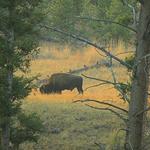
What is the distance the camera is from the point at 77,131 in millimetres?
22281

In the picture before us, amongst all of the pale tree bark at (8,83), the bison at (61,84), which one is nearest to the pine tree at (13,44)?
the pale tree bark at (8,83)

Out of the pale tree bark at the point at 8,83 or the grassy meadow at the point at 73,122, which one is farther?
the grassy meadow at the point at 73,122

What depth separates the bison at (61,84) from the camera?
31.8 metres

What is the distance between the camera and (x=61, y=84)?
32.4 meters

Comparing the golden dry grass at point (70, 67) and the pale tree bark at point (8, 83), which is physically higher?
the pale tree bark at point (8, 83)

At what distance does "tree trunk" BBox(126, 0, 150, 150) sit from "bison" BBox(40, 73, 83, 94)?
26056 millimetres

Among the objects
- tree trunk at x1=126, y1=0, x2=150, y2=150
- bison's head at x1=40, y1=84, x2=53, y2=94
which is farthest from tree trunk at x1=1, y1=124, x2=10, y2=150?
bison's head at x1=40, y1=84, x2=53, y2=94

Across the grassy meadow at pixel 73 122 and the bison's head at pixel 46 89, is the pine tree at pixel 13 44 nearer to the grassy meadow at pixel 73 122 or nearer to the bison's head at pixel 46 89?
the grassy meadow at pixel 73 122

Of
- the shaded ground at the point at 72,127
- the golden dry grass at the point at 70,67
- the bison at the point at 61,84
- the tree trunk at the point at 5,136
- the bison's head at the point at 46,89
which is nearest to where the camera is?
the tree trunk at the point at 5,136

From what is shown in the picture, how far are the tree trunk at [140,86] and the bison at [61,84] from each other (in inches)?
1026

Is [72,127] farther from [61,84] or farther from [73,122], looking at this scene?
[61,84]

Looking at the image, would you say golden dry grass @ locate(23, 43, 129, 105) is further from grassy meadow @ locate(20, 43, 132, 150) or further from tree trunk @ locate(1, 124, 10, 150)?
tree trunk @ locate(1, 124, 10, 150)

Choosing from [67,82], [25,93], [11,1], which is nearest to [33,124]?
[25,93]

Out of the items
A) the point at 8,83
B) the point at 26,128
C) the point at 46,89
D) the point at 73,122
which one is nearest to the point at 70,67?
the point at 46,89
